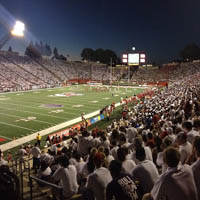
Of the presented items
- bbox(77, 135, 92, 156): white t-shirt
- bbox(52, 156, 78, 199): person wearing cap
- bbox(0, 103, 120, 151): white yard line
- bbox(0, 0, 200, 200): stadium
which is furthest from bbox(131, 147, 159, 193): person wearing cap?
bbox(0, 103, 120, 151): white yard line

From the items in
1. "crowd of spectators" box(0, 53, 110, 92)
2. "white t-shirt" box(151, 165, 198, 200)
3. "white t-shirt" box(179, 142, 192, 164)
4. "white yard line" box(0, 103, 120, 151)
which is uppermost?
"crowd of spectators" box(0, 53, 110, 92)

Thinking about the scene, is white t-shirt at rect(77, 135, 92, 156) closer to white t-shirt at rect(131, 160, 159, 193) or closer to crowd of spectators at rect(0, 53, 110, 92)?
white t-shirt at rect(131, 160, 159, 193)

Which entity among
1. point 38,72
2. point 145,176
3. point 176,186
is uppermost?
point 38,72

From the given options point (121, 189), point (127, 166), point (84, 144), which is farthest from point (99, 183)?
point (84, 144)

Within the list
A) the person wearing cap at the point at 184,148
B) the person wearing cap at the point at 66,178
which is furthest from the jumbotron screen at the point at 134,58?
the person wearing cap at the point at 66,178

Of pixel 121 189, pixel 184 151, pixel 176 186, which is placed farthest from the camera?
pixel 184 151

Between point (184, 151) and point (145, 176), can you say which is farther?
point (184, 151)

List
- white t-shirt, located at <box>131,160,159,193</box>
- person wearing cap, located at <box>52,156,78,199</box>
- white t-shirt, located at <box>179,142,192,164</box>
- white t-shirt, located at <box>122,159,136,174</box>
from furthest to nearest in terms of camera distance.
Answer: white t-shirt, located at <box>179,142,192,164</box> → person wearing cap, located at <box>52,156,78,199</box> → white t-shirt, located at <box>122,159,136,174</box> → white t-shirt, located at <box>131,160,159,193</box>

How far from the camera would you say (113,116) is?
20484 millimetres

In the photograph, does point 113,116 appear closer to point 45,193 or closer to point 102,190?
point 45,193

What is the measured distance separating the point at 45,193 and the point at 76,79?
65.1 meters

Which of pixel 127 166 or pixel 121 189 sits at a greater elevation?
pixel 121 189

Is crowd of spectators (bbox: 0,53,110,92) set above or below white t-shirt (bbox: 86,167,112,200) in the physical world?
above

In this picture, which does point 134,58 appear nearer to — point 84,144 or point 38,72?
point 38,72
